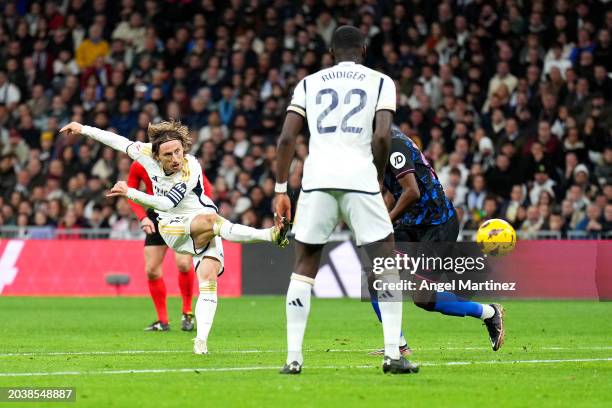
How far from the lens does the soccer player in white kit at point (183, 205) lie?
11461 millimetres

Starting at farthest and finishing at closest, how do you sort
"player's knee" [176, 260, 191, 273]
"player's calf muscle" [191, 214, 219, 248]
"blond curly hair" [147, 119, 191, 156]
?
"player's knee" [176, 260, 191, 273] < "blond curly hair" [147, 119, 191, 156] < "player's calf muscle" [191, 214, 219, 248]

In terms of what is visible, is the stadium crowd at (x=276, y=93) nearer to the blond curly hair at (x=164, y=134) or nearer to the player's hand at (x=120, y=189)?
the blond curly hair at (x=164, y=134)

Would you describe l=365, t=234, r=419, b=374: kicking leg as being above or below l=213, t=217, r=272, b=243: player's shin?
below

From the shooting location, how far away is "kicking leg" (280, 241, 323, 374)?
865cm

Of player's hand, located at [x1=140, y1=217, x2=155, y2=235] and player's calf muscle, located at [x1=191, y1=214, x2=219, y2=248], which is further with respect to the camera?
player's hand, located at [x1=140, y1=217, x2=155, y2=235]

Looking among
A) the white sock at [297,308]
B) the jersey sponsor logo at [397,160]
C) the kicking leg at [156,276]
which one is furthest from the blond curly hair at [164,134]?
the white sock at [297,308]

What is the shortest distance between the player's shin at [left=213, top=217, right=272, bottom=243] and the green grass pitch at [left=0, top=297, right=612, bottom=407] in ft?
3.44

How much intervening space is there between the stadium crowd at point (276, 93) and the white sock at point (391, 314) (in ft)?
42.9

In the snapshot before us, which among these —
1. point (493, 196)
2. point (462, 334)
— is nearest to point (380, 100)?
point (462, 334)

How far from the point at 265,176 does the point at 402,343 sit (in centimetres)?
1451

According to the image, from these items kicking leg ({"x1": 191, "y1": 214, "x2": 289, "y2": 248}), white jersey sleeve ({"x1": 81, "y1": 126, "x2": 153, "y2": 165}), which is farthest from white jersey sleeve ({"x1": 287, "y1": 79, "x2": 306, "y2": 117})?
white jersey sleeve ({"x1": 81, "y1": 126, "x2": 153, "y2": 165})

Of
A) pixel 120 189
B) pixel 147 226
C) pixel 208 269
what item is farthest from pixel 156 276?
pixel 120 189

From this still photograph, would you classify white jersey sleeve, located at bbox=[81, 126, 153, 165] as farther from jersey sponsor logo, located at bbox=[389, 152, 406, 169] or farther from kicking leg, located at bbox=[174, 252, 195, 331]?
kicking leg, located at bbox=[174, 252, 195, 331]

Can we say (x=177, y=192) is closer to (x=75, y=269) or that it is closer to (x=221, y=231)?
(x=221, y=231)
